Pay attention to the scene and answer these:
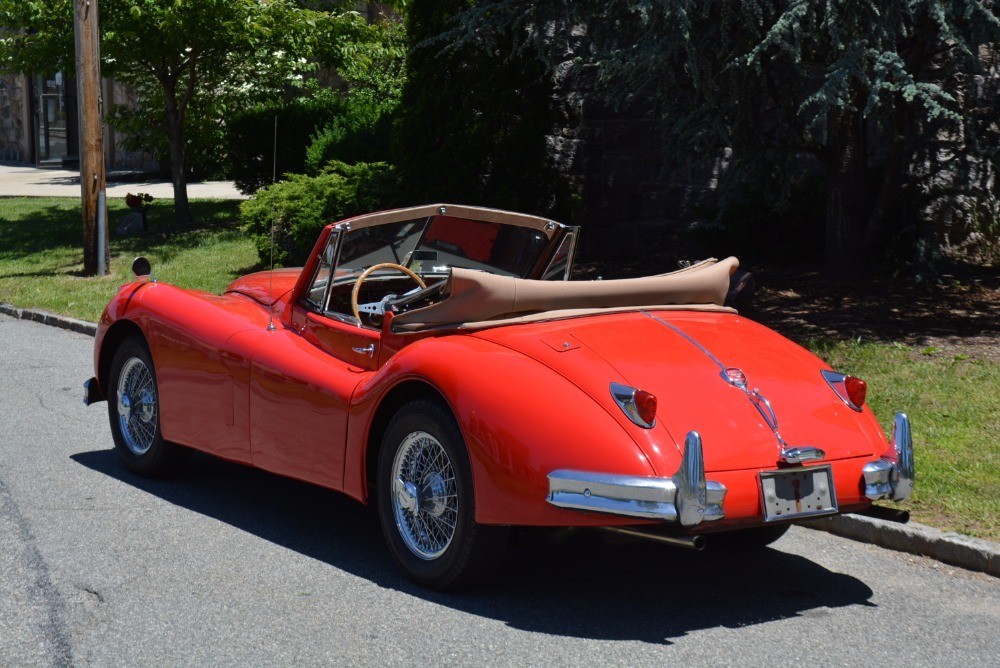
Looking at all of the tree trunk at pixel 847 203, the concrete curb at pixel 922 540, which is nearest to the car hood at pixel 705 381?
the concrete curb at pixel 922 540

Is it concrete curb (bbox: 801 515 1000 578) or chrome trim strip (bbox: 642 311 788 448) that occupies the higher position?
chrome trim strip (bbox: 642 311 788 448)

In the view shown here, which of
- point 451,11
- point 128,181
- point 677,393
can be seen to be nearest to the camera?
point 677,393

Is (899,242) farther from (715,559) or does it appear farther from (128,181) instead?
(128,181)

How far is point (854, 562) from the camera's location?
5.67m

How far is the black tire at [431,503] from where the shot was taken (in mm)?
4863

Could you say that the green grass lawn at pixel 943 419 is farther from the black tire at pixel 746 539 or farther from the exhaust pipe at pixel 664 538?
the exhaust pipe at pixel 664 538

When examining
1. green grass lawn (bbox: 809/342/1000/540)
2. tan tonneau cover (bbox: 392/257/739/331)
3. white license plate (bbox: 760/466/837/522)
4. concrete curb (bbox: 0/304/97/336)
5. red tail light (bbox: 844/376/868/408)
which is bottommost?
concrete curb (bbox: 0/304/97/336)

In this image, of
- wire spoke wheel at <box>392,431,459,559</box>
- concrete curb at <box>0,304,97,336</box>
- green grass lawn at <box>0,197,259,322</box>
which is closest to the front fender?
wire spoke wheel at <box>392,431,459,559</box>

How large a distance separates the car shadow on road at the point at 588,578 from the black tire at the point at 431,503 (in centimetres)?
12

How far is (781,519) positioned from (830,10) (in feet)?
18.8

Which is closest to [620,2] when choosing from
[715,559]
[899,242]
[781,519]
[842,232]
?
[842,232]

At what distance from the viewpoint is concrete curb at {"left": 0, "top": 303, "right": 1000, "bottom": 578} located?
5531mm

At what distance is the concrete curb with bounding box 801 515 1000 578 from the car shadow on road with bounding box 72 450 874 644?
1.18 feet

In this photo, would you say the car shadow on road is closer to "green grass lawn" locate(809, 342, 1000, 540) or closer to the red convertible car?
the red convertible car
